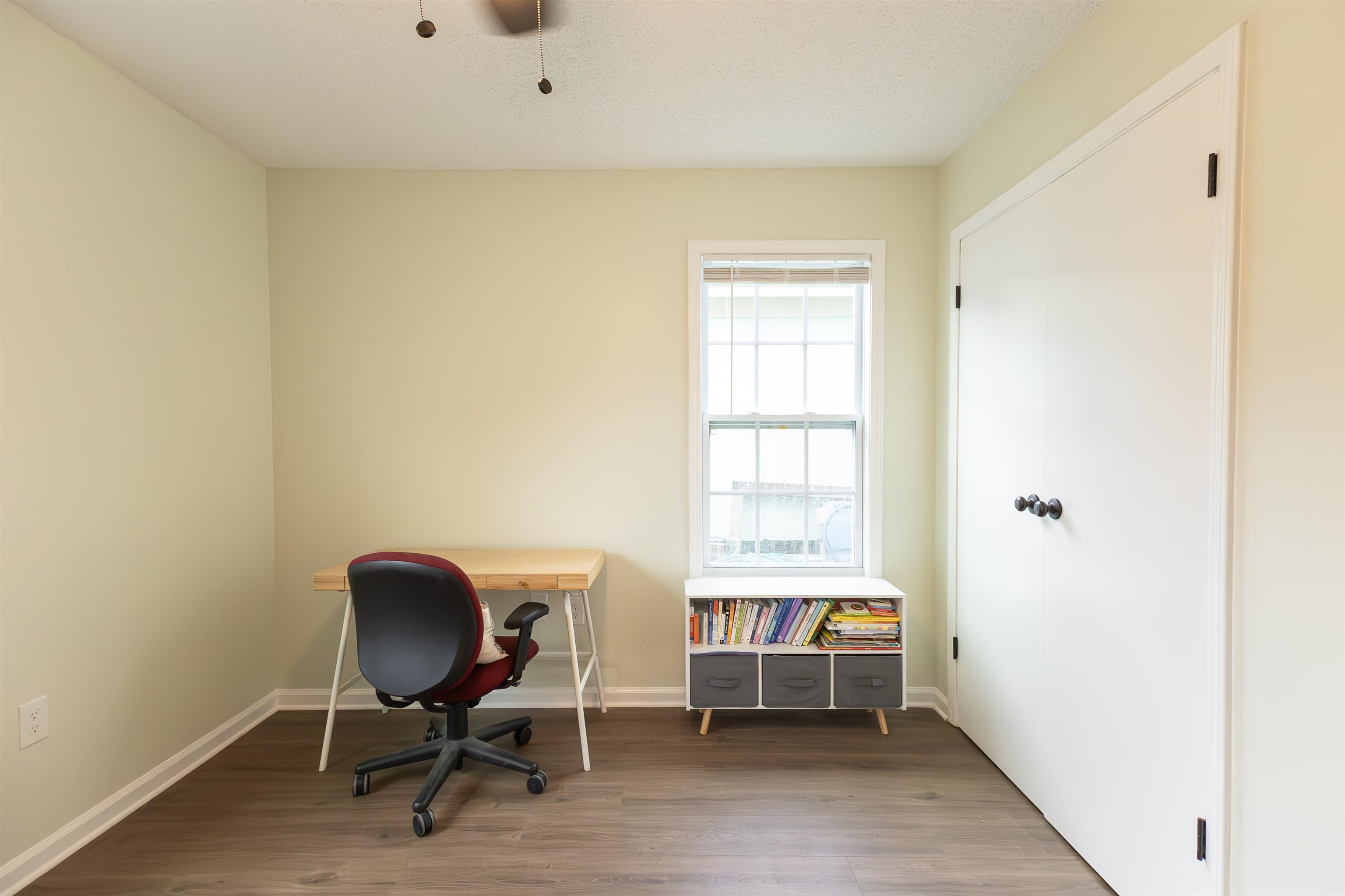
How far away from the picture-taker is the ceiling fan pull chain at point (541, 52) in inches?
67.4

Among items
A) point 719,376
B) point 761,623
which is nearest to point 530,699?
point 761,623

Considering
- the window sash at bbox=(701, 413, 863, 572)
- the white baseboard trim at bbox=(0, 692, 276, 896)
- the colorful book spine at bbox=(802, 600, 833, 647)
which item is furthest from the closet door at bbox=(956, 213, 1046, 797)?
the white baseboard trim at bbox=(0, 692, 276, 896)

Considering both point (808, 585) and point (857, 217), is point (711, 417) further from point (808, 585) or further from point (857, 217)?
point (857, 217)

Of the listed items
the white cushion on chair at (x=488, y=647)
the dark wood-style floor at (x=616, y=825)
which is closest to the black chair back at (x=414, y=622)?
the white cushion on chair at (x=488, y=647)

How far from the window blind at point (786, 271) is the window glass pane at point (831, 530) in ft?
3.63

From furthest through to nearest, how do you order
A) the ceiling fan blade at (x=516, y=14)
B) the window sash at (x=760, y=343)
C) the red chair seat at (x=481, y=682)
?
the window sash at (x=760, y=343), the red chair seat at (x=481, y=682), the ceiling fan blade at (x=516, y=14)

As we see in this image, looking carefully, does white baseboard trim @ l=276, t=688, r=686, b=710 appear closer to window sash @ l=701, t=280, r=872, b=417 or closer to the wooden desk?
the wooden desk

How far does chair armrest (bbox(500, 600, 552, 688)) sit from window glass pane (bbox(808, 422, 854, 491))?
1528 mm

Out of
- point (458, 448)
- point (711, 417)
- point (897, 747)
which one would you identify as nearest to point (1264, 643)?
point (897, 747)

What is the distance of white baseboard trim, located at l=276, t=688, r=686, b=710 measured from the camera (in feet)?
9.36

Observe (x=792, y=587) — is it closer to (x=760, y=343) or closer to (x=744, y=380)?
(x=744, y=380)

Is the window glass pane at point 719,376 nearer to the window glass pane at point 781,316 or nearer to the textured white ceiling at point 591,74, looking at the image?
the window glass pane at point 781,316

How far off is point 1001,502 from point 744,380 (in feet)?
4.21

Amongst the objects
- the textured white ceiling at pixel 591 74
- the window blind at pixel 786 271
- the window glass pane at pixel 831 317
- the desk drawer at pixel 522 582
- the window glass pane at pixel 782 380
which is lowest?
the desk drawer at pixel 522 582
